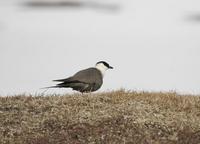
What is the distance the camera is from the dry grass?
474 inches

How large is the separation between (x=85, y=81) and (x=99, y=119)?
325 centimetres

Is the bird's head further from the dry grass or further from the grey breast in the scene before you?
the dry grass

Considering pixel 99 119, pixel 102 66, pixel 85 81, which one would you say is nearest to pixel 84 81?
pixel 85 81

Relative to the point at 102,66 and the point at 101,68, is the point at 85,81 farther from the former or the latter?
the point at 102,66

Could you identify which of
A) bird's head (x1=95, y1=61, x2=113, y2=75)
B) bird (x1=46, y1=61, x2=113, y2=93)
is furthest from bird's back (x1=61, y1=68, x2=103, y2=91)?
bird's head (x1=95, y1=61, x2=113, y2=75)

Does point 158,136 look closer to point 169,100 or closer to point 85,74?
point 169,100

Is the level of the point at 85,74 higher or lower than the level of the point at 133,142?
higher

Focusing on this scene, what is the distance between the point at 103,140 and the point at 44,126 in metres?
1.36

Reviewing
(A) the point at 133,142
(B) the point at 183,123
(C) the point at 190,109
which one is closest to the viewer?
(A) the point at 133,142

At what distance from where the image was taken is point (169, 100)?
46.9ft

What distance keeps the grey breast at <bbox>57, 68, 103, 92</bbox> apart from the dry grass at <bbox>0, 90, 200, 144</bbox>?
1.48 meters

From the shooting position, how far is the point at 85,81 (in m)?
15.9

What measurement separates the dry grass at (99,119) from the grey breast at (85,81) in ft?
4.85

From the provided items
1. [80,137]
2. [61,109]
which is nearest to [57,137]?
[80,137]
